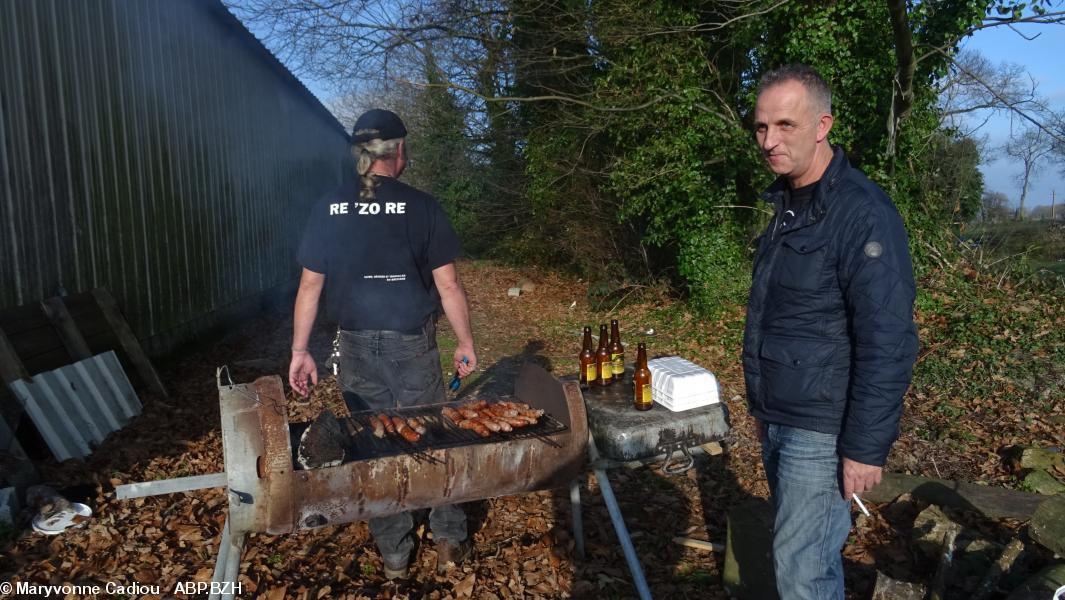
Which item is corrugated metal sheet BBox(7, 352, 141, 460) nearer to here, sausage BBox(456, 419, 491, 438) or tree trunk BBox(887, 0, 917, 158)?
sausage BBox(456, 419, 491, 438)

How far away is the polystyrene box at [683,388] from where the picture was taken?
145 inches

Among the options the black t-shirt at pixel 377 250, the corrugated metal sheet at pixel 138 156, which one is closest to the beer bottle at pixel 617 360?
the black t-shirt at pixel 377 250

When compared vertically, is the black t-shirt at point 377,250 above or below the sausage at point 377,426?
above

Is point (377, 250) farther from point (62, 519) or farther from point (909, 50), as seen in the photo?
point (909, 50)

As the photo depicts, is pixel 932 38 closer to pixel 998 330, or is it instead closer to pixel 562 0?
pixel 998 330

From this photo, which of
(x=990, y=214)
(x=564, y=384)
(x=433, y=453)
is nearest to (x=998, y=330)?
(x=564, y=384)

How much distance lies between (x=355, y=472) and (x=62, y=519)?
8.54 feet

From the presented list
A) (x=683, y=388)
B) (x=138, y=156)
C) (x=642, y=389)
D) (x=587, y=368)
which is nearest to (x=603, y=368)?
(x=587, y=368)

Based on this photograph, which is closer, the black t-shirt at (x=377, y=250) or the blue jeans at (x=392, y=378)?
the black t-shirt at (x=377, y=250)

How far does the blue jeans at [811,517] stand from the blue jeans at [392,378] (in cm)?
216

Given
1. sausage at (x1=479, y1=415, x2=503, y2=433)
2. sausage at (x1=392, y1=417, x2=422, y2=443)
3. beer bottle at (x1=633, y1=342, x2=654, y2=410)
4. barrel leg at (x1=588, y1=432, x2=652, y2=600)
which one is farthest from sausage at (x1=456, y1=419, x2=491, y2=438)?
beer bottle at (x1=633, y1=342, x2=654, y2=410)

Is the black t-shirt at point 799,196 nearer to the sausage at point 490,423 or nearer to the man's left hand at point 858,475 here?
the man's left hand at point 858,475

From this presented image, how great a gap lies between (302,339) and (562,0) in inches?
413

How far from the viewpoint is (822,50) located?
9.42m
